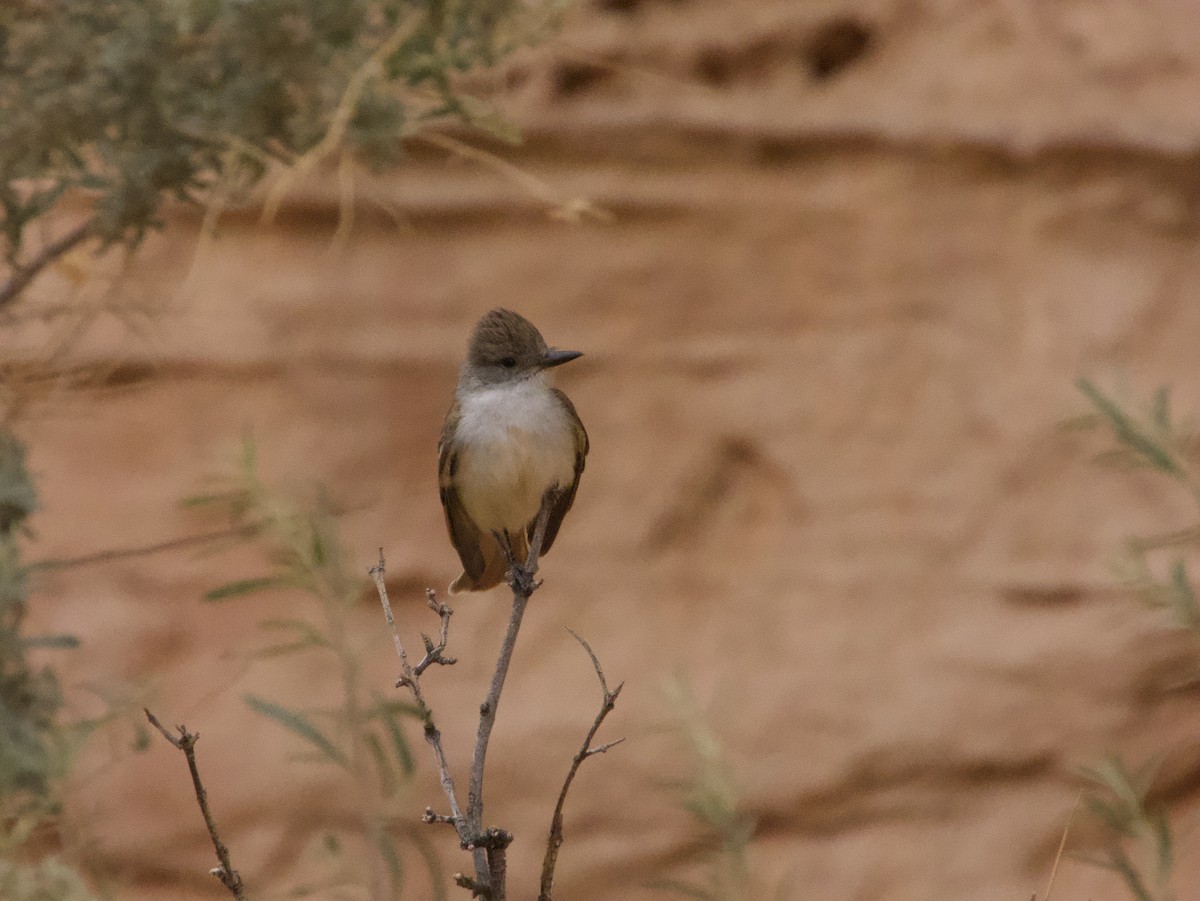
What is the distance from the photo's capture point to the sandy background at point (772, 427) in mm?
3961

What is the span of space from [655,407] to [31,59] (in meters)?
2.24

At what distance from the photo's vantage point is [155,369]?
12.8 ft

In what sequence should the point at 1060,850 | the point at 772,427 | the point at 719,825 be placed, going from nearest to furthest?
1. the point at 1060,850
2. the point at 719,825
3. the point at 772,427

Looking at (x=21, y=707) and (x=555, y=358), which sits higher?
(x=555, y=358)

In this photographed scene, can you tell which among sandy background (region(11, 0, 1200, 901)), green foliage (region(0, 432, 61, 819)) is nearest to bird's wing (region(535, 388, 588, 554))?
green foliage (region(0, 432, 61, 819))

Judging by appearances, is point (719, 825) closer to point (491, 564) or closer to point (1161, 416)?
point (1161, 416)

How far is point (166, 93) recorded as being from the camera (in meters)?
1.95

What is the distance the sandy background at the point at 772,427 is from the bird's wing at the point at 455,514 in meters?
1.97

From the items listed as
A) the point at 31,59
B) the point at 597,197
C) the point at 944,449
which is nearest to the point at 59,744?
the point at 31,59

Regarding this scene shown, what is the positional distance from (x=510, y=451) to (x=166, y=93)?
0.65 metres

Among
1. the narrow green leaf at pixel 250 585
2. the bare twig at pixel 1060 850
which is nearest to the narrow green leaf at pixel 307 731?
the narrow green leaf at pixel 250 585

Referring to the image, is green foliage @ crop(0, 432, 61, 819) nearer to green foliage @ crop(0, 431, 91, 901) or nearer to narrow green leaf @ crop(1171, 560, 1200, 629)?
green foliage @ crop(0, 431, 91, 901)

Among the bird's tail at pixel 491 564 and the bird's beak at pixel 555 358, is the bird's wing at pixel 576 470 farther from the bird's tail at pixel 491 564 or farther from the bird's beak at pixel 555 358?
the bird's tail at pixel 491 564

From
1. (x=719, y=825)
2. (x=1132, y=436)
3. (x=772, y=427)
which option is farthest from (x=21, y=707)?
(x=772, y=427)
